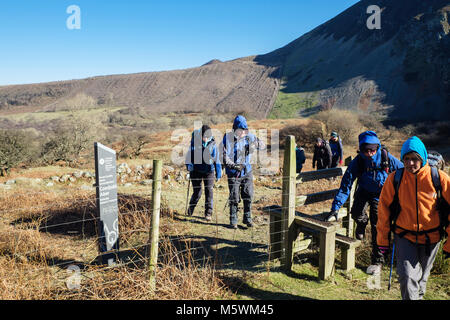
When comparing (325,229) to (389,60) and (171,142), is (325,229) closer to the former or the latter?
(171,142)

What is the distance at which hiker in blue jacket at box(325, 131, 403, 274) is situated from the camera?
3.77m

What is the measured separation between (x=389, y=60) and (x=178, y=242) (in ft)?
167

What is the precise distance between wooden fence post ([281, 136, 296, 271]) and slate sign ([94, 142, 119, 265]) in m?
2.03

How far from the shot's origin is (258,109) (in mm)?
47531

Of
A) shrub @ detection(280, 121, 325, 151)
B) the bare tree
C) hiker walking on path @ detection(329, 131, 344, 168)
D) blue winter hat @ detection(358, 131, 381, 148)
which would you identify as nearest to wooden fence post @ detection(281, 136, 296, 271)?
→ blue winter hat @ detection(358, 131, 381, 148)

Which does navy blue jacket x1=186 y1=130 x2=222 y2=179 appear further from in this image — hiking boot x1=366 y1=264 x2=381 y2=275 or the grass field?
hiking boot x1=366 y1=264 x2=381 y2=275

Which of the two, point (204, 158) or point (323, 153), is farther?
point (323, 153)

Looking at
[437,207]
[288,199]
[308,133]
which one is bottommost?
[288,199]

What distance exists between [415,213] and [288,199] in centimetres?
134

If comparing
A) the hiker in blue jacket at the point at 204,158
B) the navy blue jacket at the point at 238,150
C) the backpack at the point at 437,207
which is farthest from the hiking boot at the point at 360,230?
the hiker in blue jacket at the point at 204,158

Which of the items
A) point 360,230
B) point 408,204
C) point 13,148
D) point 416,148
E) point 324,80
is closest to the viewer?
point 416,148

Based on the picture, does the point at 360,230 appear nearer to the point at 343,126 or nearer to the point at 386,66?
the point at 343,126

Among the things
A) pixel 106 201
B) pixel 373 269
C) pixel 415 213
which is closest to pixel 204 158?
pixel 106 201

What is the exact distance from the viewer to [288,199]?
3.76 meters
